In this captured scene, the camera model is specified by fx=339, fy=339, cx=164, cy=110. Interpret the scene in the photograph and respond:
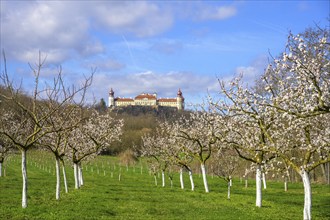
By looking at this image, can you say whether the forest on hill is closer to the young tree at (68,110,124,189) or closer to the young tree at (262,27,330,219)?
the young tree at (68,110,124,189)

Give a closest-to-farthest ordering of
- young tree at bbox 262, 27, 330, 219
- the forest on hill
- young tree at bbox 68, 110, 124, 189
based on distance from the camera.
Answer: young tree at bbox 262, 27, 330, 219 → young tree at bbox 68, 110, 124, 189 → the forest on hill

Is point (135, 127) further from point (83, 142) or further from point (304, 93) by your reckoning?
point (304, 93)

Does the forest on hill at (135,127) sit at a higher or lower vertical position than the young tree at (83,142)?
higher

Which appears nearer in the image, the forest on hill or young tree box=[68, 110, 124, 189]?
young tree box=[68, 110, 124, 189]

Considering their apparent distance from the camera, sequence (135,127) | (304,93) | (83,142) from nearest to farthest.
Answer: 1. (304,93)
2. (83,142)
3. (135,127)

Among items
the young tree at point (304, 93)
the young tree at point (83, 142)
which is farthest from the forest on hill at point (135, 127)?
the young tree at point (304, 93)

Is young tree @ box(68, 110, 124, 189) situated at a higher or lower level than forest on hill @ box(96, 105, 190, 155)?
lower

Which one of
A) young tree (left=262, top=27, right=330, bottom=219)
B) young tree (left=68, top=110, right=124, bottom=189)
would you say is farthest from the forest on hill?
young tree (left=262, top=27, right=330, bottom=219)

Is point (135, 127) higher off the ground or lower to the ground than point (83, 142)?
higher

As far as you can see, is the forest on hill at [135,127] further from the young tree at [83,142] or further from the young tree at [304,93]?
the young tree at [304,93]

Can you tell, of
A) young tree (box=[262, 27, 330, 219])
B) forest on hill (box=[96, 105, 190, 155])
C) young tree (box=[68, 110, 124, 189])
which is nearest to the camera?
young tree (box=[262, 27, 330, 219])

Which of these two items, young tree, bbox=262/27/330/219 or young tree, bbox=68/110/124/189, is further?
young tree, bbox=68/110/124/189

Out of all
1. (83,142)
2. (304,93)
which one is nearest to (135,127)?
(83,142)

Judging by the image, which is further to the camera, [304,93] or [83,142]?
[83,142]
